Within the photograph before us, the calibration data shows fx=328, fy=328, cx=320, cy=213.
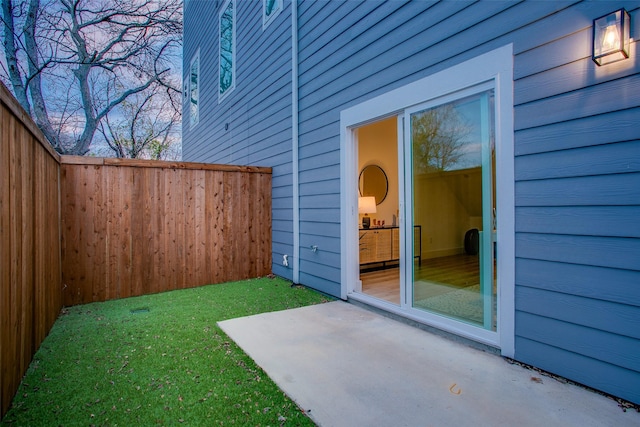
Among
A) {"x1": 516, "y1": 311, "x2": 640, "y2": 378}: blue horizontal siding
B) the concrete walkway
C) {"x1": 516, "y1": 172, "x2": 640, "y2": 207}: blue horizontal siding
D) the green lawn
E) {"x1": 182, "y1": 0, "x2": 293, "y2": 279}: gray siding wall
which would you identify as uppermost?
{"x1": 182, "y1": 0, "x2": 293, "y2": 279}: gray siding wall

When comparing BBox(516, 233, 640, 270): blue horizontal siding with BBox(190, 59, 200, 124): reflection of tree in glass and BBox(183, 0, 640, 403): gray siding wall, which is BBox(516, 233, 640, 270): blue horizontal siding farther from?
BBox(190, 59, 200, 124): reflection of tree in glass

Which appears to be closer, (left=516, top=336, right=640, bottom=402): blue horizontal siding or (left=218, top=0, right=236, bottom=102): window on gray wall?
(left=516, top=336, right=640, bottom=402): blue horizontal siding

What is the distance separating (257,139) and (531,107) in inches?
183

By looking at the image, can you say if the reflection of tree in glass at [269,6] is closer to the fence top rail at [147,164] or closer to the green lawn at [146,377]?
the fence top rail at [147,164]

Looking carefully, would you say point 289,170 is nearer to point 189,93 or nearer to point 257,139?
point 257,139

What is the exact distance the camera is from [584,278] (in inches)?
76.2

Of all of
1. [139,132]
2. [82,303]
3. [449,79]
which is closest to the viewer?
[449,79]

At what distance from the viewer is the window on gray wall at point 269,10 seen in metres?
5.13

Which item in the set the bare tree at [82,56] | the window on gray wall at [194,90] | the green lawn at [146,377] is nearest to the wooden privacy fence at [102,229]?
the green lawn at [146,377]

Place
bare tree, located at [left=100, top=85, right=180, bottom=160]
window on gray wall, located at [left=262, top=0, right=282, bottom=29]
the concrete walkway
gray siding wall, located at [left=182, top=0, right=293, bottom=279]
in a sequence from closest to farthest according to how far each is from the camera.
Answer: the concrete walkway
gray siding wall, located at [left=182, top=0, right=293, bottom=279]
window on gray wall, located at [left=262, top=0, right=282, bottom=29]
bare tree, located at [left=100, top=85, right=180, bottom=160]

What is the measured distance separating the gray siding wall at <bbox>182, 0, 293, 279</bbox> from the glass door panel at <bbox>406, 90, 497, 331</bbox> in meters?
2.29

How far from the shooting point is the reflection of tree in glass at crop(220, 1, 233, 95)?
23.1 feet

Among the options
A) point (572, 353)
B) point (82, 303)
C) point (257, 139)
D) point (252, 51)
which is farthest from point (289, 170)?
point (572, 353)

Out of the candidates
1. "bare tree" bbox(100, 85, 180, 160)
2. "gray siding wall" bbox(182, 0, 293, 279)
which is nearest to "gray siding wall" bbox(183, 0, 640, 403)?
"gray siding wall" bbox(182, 0, 293, 279)
